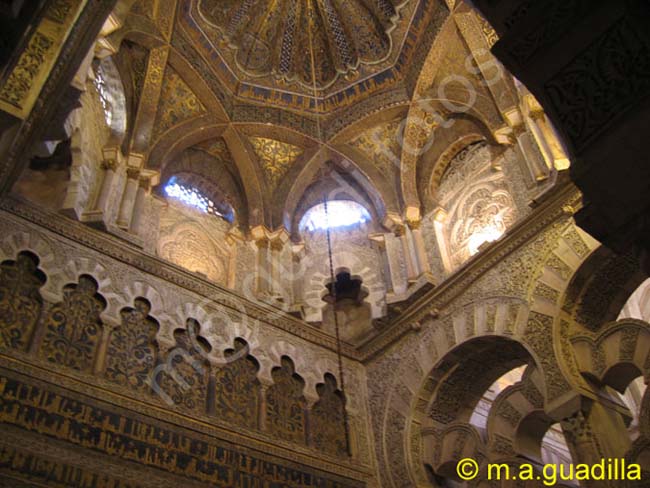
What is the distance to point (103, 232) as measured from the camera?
24.2ft

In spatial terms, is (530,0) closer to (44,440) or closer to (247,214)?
(44,440)

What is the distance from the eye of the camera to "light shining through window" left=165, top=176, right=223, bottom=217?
9234mm

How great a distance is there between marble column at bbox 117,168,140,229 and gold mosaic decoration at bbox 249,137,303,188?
2238 millimetres

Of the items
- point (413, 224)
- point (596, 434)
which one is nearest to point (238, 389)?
point (413, 224)

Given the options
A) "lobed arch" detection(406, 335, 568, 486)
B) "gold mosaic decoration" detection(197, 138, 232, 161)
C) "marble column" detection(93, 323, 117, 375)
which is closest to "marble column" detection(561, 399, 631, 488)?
"lobed arch" detection(406, 335, 568, 486)

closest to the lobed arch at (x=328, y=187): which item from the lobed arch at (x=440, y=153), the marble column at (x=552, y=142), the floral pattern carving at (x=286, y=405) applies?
the lobed arch at (x=440, y=153)

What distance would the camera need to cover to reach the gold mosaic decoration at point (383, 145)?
9961mm

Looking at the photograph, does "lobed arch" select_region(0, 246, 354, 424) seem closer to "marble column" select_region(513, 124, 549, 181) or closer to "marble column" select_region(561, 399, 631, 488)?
"marble column" select_region(561, 399, 631, 488)

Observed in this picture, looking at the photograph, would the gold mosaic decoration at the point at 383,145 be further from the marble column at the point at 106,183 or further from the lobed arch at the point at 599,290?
the marble column at the point at 106,183

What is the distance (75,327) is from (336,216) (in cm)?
474

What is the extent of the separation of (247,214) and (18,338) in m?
4.16

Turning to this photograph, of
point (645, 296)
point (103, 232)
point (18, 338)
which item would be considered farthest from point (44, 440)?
point (645, 296)

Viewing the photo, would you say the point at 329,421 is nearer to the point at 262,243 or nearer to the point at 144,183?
the point at 262,243

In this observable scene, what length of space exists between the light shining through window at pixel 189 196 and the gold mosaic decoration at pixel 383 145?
7.69 ft
